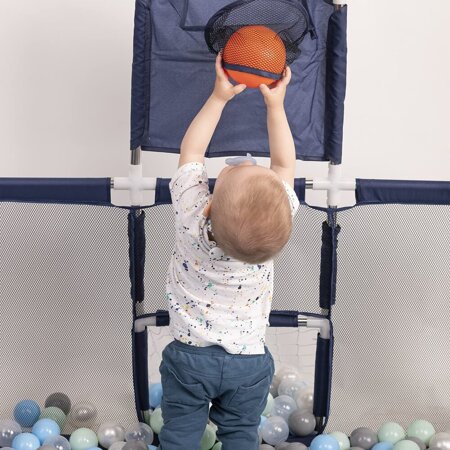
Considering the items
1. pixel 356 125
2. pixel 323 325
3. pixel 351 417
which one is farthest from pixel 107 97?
pixel 351 417

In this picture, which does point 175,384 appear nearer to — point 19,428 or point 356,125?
point 19,428

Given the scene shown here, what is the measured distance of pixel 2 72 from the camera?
210cm

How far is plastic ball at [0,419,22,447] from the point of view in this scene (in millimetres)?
1832

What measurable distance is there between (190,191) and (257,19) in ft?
1.02

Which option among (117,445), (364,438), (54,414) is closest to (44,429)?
(54,414)

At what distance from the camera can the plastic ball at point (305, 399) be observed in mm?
1962

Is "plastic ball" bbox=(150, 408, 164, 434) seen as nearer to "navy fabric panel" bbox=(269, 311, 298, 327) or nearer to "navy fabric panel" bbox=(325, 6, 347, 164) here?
"navy fabric panel" bbox=(269, 311, 298, 327)

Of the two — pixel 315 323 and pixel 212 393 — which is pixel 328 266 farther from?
pixel 212 393

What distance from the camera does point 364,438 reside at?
1873mm

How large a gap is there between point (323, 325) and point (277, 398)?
0.24 meters

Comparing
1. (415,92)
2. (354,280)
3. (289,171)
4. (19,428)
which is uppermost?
(415,92)

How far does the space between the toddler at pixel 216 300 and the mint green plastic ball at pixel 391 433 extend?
1.24ft

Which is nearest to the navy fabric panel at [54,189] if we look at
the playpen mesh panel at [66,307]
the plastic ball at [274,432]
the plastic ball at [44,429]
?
the playpen mesh panel at [66,307]

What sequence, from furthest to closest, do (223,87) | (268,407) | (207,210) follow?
(268,407), (223,87), (207,210)
